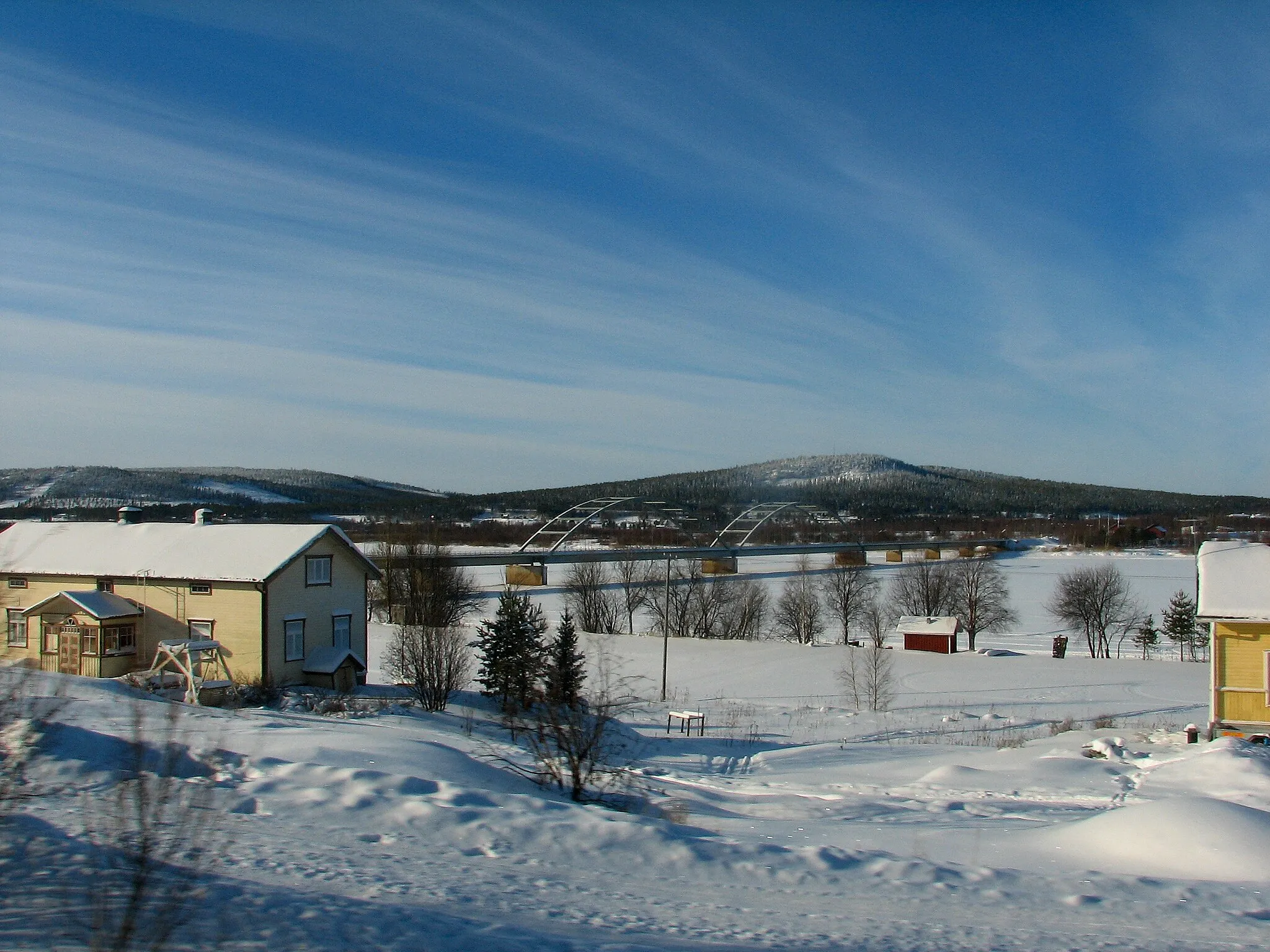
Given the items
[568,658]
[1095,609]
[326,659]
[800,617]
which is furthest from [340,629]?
[1095,609]

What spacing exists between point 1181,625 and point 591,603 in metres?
29.9

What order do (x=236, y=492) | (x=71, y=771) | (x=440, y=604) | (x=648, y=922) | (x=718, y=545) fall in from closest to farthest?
(x=648, y=922), (x=71, y=771), (x=440, y=604), (x=718, y=545), (x=236, y=492)

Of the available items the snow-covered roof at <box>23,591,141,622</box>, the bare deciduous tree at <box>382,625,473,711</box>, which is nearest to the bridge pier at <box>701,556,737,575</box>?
the bare deciduous tree at <box>382,625,473,711</box>

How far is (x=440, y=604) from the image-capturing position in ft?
149

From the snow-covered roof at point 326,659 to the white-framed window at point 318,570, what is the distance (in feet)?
5.93

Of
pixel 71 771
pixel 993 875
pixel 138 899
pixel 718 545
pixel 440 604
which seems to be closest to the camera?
pixel 138 899

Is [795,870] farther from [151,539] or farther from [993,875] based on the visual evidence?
[151,539]

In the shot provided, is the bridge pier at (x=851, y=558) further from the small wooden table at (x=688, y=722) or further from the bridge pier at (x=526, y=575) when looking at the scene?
the small wooden table at (x=688, y=722)

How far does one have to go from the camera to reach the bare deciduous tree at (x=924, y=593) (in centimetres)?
5600

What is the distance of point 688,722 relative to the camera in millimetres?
22812

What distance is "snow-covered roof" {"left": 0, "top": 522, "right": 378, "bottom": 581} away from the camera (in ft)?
78.5

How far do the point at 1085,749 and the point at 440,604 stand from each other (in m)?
33.5

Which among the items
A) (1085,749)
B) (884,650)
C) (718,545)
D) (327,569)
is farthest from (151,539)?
(718,545)

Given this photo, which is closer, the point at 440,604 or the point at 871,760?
the point at 871,760
